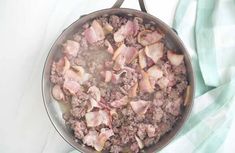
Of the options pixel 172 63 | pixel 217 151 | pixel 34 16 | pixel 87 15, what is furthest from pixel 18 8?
pixel 217 151

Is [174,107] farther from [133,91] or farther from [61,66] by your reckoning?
[61,66]

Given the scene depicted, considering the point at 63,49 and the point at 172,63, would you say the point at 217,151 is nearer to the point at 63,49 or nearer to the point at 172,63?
the point at 172,63

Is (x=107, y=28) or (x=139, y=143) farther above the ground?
(x=107, y=28)

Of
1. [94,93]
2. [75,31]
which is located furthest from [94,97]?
[75,31]

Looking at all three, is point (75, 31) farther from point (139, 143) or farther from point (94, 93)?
point (139, 143)

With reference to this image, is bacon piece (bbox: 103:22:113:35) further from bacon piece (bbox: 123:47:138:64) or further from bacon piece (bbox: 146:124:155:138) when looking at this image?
bacon piece (bbox: 146:124:155:138)

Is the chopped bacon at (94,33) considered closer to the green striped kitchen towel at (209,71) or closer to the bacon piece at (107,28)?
the bacon piece at (107,28)
